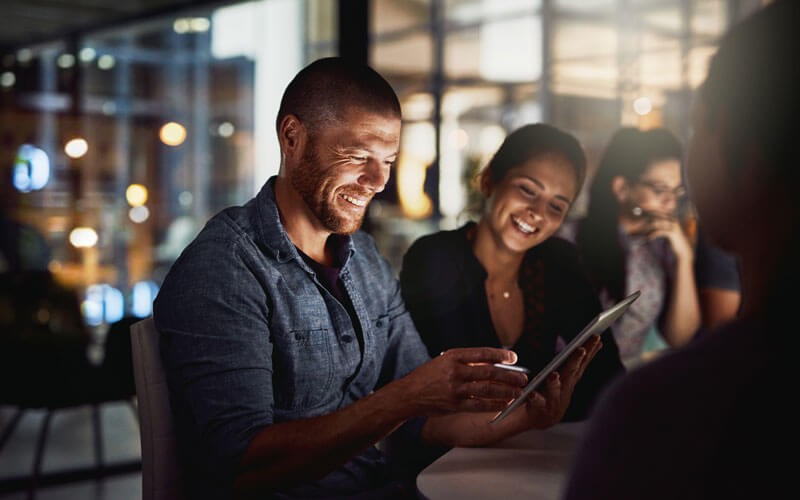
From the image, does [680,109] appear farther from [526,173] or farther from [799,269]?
[799,269]

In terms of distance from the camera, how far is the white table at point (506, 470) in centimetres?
135

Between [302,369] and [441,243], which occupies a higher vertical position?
[441,243]

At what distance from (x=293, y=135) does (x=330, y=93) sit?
0.12 metres

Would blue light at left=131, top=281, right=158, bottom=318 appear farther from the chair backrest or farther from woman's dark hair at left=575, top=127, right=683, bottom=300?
the chair backrest

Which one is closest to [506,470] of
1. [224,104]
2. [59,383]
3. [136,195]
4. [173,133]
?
[59,383]

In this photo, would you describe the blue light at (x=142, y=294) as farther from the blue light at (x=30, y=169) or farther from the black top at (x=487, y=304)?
the black top at (x=487, y=304)

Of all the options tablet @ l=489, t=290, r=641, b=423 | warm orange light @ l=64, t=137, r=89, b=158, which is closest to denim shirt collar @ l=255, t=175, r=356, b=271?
tablet @ l=489, t=290, r=641, b=423

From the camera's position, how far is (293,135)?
171cm

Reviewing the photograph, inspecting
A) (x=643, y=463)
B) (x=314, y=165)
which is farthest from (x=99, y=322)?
(x=643, y=463)

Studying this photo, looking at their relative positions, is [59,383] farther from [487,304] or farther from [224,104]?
[224,104]

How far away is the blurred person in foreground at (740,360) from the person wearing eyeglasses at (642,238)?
218 centimetres

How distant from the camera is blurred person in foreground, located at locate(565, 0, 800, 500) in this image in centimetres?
62

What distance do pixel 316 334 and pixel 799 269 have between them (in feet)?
3.55

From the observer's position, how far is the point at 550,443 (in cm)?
170
